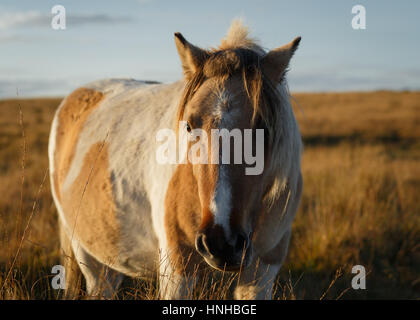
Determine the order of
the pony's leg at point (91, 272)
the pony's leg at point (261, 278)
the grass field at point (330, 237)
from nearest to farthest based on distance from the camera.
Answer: the pony's leg at point (261, 278) < the grass field at point (330, 237) < the pony's leg at point (91, 272)

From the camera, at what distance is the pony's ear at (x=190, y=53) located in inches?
95.5

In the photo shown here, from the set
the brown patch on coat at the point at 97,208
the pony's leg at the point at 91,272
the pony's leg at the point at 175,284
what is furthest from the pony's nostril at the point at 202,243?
the pony's leg at the point at 91,272

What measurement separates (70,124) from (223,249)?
9.66ft

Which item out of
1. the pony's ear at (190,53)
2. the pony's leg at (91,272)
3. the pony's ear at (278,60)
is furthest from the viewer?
the pony's leg at (91,272)

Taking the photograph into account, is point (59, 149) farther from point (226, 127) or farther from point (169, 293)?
point (226, 127)

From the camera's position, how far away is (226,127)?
2068mm

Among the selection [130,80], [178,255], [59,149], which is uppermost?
[130,80]

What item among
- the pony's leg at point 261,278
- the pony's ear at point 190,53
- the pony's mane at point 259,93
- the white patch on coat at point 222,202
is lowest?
the pony's leg at point 261,278

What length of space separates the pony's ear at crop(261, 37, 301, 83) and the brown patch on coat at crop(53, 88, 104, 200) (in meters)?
2.26

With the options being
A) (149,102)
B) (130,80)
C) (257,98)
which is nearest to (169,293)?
(257,98)

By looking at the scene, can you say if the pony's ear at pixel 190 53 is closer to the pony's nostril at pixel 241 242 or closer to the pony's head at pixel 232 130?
the pony's head at pixel 232 130

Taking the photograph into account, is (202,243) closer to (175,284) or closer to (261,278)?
(175,284)

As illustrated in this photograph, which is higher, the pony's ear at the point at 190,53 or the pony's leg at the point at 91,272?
the pony's ear at the point at 190,53

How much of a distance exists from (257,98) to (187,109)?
1.56 ft
